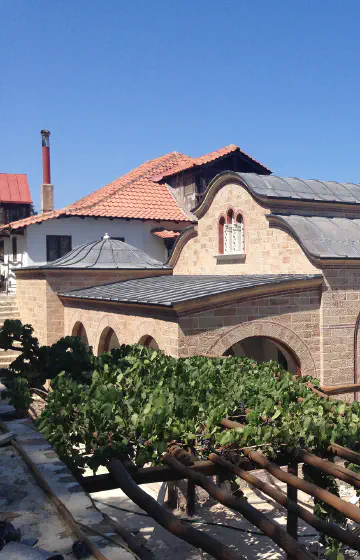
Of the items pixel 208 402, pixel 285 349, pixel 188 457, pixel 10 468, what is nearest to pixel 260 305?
pixel 285 349

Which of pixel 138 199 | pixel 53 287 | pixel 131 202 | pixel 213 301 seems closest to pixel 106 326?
pixel 53 287

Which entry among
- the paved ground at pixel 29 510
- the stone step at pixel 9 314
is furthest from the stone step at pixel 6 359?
the paved ground at pixel 29 510

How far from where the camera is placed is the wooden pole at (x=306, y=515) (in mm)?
3355

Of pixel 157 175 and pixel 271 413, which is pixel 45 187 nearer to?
pixel 157 175

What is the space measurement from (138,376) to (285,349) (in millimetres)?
6049

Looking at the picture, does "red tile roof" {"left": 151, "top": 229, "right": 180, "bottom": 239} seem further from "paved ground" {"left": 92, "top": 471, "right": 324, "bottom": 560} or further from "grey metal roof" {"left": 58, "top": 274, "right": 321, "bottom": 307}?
"paved ground" {"left": 92, "top": 471, "right": 324, "bottom": 560}

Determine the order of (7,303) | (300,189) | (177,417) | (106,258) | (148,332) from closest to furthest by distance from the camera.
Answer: (177,417) → (148,332) → (300,189) → (106,258) → (7,303)

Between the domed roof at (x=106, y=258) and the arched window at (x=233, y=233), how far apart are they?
2534mm

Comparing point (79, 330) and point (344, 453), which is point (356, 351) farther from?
point (344, 453)

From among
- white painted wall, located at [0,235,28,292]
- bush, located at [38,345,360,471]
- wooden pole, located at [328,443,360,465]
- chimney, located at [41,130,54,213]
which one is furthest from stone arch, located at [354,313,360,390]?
chimney, located at [41,130,54,213]

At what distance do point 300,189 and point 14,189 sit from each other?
66.0ft

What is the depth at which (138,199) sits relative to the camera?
80.2ft

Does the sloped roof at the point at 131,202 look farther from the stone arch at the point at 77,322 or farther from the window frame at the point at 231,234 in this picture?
the window frame at the point at 231,234

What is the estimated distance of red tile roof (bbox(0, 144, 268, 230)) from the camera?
22531 millimetres
